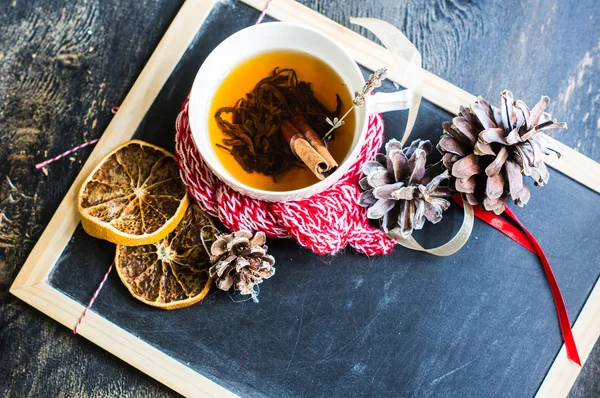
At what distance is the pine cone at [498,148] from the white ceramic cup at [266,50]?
5.3 inches

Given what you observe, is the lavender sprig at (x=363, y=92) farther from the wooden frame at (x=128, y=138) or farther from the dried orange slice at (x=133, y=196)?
the dried orange slice at (x=133, y=196)

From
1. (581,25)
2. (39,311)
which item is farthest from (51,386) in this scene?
(581,25)

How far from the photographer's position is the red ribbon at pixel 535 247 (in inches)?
39.7

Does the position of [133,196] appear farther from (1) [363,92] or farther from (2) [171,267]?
(1) [363,92]

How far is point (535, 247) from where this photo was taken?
3.36 feet

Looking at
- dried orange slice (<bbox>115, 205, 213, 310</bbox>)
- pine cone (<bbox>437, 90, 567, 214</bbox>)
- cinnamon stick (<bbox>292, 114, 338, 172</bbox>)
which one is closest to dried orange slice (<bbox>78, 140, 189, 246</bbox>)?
dried orange slice (<bbox>115, 205, 213, 310</bbox>)

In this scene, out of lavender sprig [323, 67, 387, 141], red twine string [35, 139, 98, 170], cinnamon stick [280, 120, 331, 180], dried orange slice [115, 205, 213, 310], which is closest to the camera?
lavender sprig [323, 67, 387, 141]

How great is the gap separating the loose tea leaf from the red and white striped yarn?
61 mm

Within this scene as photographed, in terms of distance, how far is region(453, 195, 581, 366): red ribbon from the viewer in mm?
1008

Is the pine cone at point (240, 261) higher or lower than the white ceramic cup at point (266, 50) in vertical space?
lower

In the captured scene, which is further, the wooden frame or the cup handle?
the wooden frame

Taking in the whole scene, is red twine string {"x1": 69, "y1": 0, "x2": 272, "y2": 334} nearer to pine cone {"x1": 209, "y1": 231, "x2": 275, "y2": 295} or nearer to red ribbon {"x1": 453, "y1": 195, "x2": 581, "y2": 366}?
pine cone {"x1": 209, "y1": 231, "x2": 275, "y2": 295}

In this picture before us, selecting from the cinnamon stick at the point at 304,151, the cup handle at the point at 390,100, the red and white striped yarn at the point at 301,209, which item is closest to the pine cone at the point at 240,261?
the red and white striped yarn at the point at 301,209

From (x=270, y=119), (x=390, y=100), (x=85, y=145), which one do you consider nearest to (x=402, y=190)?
(x=390, y=100)
